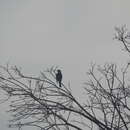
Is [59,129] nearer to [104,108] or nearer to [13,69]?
[104,108]

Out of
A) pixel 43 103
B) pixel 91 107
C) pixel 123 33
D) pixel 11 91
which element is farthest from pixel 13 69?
pixel 123 33

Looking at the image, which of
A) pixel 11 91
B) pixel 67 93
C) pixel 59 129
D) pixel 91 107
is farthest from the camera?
pixel 59 129

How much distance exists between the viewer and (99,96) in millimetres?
9938

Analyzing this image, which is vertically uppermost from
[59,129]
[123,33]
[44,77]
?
[123,33]

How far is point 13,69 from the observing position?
8633 mm

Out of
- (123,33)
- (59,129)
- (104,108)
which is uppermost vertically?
(123,33)

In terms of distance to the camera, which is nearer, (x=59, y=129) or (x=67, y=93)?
(x=67, y=93)

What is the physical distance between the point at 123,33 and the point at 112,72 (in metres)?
1.19

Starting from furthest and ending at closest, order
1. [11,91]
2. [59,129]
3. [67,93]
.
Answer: [59,129], [67,93], [11,91]

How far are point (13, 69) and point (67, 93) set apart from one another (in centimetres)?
155

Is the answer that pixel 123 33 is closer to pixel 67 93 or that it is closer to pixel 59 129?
pixel 67 93

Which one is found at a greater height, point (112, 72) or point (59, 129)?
point (112, 72)

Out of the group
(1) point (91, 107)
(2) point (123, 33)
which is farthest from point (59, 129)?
(2) point (123, 33)

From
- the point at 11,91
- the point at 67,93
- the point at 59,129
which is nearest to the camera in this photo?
the point at 11,91
